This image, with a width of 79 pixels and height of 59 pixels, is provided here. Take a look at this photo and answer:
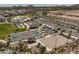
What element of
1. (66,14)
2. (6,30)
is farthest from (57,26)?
(6,30)

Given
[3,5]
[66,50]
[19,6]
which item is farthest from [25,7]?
[66,50]

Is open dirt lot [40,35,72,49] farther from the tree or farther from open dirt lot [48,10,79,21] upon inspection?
open dirt lot [48,10,79,21]

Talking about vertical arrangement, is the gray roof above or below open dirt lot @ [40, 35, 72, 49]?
above

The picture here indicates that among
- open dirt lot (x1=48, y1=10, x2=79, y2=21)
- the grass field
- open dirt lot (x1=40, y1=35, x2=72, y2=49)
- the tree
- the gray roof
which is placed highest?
open dirt lot (x1=48, y1=10, x2=79, y2=21)

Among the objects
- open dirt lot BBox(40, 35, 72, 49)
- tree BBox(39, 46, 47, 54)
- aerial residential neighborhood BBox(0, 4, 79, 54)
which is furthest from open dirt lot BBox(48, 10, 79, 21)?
tree BBox(39, 46, 47, 54)

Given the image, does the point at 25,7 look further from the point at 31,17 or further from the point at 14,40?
the point at 14,40

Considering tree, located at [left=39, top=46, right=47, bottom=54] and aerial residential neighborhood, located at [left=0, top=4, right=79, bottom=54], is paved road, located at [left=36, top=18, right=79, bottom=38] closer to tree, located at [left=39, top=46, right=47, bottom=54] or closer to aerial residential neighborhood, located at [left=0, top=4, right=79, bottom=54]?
aerial residential neighborhood, located at [left=0, top=4, right=79, bottom=54]

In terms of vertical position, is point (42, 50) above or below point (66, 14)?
below

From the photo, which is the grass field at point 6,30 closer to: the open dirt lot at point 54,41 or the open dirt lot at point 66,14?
the open dirt lot at point 54,41

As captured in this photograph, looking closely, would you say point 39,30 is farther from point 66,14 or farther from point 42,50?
point 66,14
